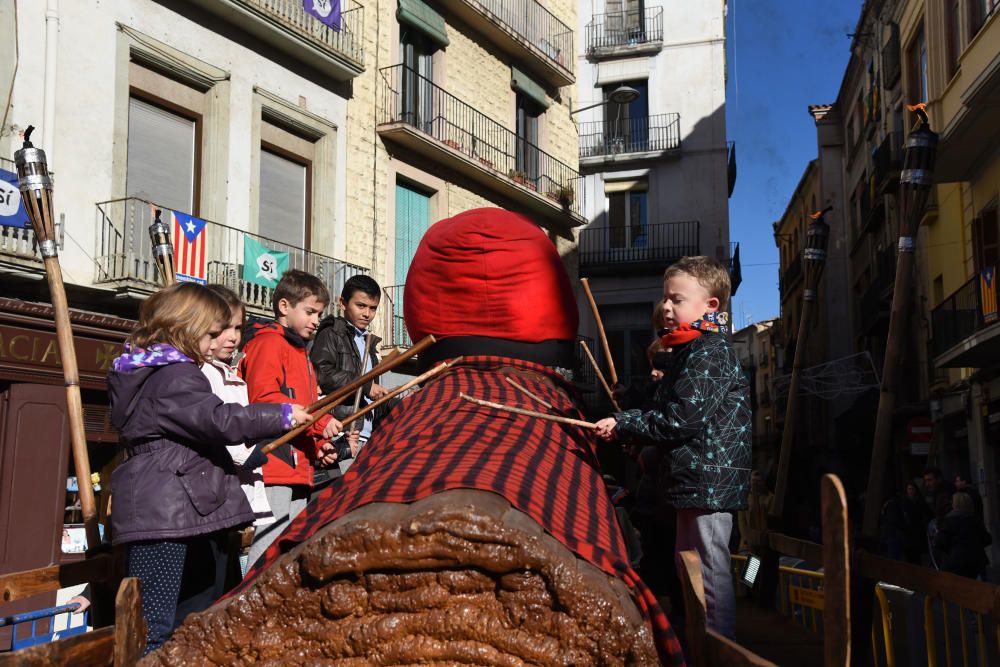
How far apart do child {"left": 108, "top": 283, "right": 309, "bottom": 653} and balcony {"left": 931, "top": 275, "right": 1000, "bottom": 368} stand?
16658mm

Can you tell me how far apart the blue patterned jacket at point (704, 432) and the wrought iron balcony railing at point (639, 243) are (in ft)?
79.6

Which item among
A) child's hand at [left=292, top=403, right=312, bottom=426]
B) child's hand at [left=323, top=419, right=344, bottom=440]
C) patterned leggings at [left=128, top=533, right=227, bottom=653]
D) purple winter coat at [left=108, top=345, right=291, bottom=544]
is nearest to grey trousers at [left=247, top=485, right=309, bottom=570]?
patterned leggings at [left=128, top=533, right=227, bottom=653]

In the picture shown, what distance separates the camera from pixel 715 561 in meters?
3.54

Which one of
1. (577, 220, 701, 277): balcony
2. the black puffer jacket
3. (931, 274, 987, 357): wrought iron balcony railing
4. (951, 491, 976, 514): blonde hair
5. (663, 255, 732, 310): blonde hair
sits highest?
(577, 220, 701, 277): balcony

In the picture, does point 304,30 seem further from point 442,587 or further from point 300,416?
point 442,587

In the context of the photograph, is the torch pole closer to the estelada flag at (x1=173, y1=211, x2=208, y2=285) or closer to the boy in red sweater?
the boy in red sweater

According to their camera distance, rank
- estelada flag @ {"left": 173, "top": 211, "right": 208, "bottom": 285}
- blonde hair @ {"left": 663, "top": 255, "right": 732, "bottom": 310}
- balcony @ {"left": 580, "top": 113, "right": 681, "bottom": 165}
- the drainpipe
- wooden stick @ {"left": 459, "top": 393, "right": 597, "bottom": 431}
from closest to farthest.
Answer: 1. wooden stick @ {"left": 459, "top": 393, "right": 597, "bottom": 431}
2. blonde hair @ {"left": 663, "top": 255, "right": 732, "bottom": 310}
3. the drainpipe
4. estelada flag @ {"left": 173, "top": 211, "right": 208, "bottom": 285}
5. balcony @ {"left": 580, "top": 113, "right": 681, "bottom": 165}

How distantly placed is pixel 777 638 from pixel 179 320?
304 centimetres

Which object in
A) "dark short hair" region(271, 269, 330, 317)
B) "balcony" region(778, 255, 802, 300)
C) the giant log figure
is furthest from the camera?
"balcony" region(778, 255, 802, 300)

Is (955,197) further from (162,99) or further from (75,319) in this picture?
(75,319)

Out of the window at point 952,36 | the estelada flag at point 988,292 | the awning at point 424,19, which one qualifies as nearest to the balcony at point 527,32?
the awning at point 424,19

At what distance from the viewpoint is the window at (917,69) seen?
75.9ft

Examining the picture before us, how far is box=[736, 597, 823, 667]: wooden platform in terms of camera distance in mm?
4215

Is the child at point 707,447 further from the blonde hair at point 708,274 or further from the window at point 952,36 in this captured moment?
the window at point 952,36
